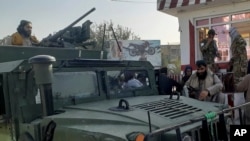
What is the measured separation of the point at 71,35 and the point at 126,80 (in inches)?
60.0

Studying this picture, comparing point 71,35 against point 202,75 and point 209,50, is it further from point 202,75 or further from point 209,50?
point 209,50

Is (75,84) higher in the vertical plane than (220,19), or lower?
lower

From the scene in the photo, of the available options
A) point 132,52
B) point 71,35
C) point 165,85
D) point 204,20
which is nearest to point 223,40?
point 204,20

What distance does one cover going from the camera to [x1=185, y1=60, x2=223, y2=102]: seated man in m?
5.39

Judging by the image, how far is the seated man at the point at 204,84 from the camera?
5.39 m

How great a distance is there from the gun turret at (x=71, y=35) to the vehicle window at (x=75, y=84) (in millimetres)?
1468

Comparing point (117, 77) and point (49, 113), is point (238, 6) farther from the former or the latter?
point (49, 113)

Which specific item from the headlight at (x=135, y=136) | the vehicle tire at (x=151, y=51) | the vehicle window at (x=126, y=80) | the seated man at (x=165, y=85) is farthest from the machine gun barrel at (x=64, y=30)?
the vehicle tire at (x=151, y=51)

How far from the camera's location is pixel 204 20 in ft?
33.9

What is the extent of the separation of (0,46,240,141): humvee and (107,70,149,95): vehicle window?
1 cm

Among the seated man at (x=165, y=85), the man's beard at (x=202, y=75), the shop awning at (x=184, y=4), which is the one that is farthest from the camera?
the shop awning at (x=184, y=4)

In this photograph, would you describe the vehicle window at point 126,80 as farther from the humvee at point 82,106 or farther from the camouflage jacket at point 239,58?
the camouflage jacket at point 239,58

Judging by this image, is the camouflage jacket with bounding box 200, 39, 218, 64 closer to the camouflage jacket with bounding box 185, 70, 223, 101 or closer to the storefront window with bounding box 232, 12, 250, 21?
the storefront window with bounding box 232, 12, 250, 21

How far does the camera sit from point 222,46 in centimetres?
1030
